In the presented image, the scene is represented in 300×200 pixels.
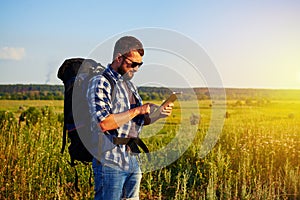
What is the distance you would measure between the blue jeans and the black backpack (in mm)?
151

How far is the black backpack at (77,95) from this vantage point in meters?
2.73

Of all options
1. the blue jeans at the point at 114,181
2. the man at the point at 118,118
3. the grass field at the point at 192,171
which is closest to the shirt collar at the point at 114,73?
the man at the point at 118,118

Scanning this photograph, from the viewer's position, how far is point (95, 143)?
270cm

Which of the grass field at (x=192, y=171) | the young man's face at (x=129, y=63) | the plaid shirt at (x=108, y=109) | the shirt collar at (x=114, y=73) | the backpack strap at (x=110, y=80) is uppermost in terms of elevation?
the young man's face at (x=129, y=63)

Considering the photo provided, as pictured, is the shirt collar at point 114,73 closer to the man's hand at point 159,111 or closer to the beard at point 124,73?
the beard at point 124,73

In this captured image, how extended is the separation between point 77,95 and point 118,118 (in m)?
0.37

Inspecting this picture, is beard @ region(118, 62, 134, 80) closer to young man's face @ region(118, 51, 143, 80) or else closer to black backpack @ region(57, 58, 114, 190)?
young man's face @ region(118, 51, 143, 80)

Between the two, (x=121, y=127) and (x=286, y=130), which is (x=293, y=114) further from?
(x=121, y=127)

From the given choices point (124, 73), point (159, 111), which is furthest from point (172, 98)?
point (124, 73)

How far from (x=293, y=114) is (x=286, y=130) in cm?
361

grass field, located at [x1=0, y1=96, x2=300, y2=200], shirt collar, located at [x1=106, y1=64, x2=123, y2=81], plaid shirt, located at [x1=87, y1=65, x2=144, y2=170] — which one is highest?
shirt collar, located at [x1=106, y1=64, x2=123, y2=81]

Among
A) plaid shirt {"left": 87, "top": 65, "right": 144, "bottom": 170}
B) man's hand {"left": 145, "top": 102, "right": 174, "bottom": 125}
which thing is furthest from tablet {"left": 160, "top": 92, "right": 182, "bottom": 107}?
plaid shirt {"left": 87, "top": 65, "right": 144, "bottom": 170}

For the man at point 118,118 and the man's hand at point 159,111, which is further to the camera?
the man's hand at point 159,111

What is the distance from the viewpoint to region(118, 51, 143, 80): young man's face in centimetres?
279
